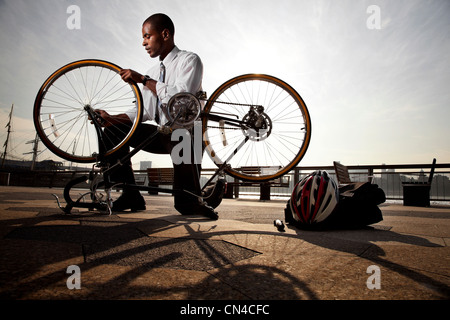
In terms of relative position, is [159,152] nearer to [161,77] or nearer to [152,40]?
[161,77]

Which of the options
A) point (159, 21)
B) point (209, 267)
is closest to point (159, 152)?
point (159, 21)

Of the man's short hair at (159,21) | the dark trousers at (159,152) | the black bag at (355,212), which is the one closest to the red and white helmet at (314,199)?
the black bag at (355,212)

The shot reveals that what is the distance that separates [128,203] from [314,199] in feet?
8.07

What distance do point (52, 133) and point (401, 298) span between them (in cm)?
342

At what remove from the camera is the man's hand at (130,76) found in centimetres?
266

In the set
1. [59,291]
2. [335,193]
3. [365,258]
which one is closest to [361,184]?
[335,193]

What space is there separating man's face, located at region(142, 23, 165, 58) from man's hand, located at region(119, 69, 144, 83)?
58 centimetres

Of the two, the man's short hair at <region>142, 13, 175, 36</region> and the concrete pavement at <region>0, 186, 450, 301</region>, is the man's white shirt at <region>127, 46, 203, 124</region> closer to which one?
the man's short hair at <region>142, 13, 175, 36</region>

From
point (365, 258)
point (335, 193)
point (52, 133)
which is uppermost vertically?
point (52, 133)

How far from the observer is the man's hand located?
2.66 meters

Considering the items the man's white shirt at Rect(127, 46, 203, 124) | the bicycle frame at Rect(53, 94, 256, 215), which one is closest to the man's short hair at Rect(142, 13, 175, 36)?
the man's white shirt at Rect(127, 46, 203, 124)

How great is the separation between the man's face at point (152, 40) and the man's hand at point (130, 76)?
585mm
